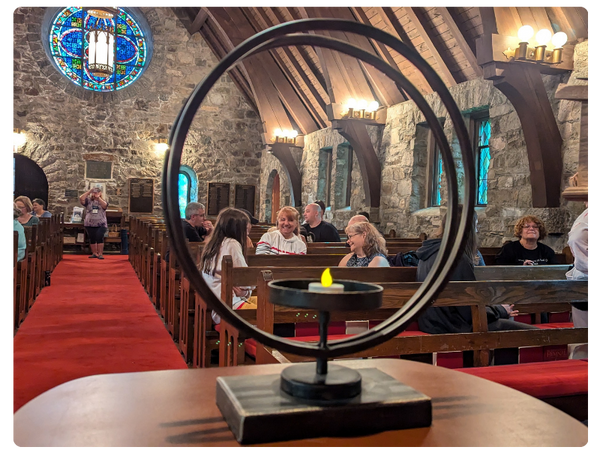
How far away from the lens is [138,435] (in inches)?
29.5

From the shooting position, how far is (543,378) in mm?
1595

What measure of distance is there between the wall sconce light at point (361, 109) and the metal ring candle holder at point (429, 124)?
23.8ft

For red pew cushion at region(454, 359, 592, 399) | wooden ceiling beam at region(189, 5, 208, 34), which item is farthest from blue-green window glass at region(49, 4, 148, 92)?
red pew cushion at region(454, 359, 592, 399)

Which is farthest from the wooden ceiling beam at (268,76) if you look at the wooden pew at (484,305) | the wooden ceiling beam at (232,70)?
the wooden pew at (484,305)

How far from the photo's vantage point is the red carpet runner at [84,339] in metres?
3.31

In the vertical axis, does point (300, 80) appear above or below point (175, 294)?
above

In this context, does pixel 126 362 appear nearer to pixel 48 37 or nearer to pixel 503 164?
pixel 503 164

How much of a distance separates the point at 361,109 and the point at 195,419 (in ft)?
25.1

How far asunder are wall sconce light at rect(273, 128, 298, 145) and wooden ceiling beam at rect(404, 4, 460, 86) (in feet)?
15.7

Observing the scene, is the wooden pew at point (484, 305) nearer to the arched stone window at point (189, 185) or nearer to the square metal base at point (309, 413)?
the square metal base at point (309, 413)

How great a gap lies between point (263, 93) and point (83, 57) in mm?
4681

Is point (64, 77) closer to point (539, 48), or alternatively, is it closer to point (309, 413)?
point (539, 48)

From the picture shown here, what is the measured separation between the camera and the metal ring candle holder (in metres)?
0.77

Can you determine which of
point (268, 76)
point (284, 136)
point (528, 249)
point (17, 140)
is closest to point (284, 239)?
point (528, 249)
